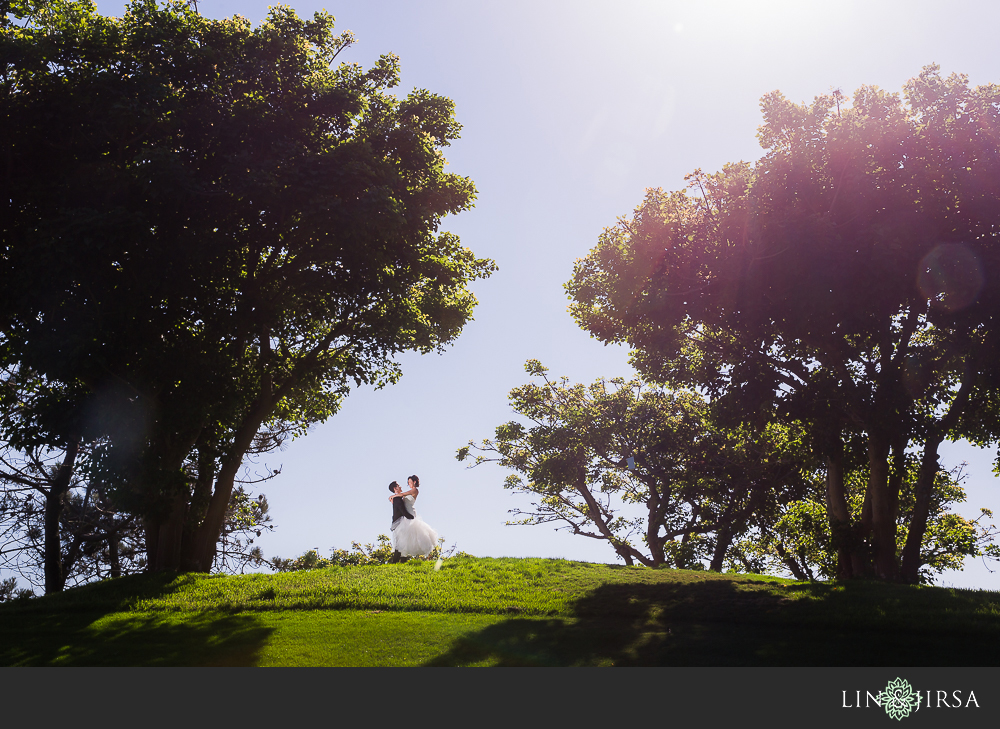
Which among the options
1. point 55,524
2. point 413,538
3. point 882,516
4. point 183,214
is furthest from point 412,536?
point 55,524

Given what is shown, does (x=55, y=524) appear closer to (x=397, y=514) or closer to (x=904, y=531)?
(x=397, y=514)

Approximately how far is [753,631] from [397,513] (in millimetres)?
11944

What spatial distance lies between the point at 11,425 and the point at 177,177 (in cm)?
775

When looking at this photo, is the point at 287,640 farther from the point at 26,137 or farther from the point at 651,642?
the point at 26,137

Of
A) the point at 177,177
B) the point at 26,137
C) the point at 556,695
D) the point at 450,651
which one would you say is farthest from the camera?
the point at 26,137

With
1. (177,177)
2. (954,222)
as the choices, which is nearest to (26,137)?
(177,177)

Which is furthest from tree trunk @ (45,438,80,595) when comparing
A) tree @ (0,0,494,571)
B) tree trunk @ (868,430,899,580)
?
tree trunk @ (868,430,899,580)

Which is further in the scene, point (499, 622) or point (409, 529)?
point (409, 529)

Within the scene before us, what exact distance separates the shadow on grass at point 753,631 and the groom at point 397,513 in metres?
7.76

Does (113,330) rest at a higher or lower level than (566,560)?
higher

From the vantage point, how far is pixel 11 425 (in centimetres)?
1625

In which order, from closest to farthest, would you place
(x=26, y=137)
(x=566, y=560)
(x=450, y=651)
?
1. (x=450, y=651)
2. (x=26, y=137)
3. (x=566, y=560)

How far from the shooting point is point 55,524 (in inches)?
1048

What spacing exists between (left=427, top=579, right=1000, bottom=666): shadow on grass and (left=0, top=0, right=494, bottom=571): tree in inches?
395
